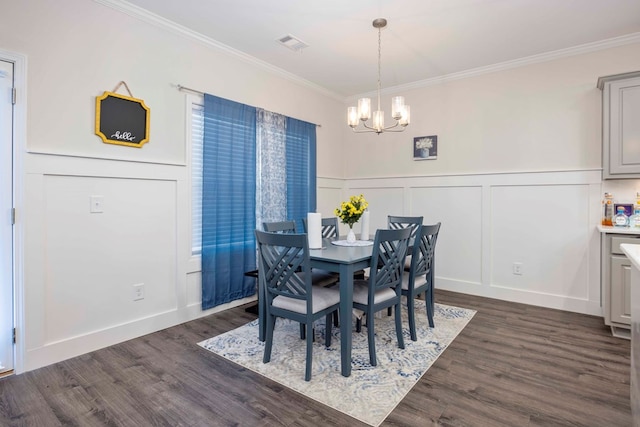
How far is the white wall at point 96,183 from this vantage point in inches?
90.5

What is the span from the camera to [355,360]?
2430 mm

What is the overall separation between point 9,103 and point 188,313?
214 centimetres

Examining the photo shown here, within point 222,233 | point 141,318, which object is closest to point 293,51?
point 222,233

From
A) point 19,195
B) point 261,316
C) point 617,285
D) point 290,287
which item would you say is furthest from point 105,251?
point 617,285

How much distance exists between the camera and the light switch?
8.45ft

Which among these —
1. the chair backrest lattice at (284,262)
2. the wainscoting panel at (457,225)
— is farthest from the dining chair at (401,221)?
the chair backrest lattice at (284,262)

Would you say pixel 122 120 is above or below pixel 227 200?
above

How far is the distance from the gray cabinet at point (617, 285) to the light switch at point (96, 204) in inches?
170

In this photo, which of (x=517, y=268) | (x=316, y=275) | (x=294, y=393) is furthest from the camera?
(x=517, y=268)

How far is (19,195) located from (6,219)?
0.57ft

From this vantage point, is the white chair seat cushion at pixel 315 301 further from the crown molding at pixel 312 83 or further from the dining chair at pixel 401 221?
the crown molding at pixel 312 83

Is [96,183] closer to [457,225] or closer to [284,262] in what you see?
[284,262]

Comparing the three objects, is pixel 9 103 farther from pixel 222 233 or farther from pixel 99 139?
pixel 222 233

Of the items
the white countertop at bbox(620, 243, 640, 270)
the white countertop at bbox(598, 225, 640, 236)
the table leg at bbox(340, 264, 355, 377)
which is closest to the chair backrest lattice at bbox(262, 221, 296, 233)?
the table leg at bbox(340, 264, 355, 377)
